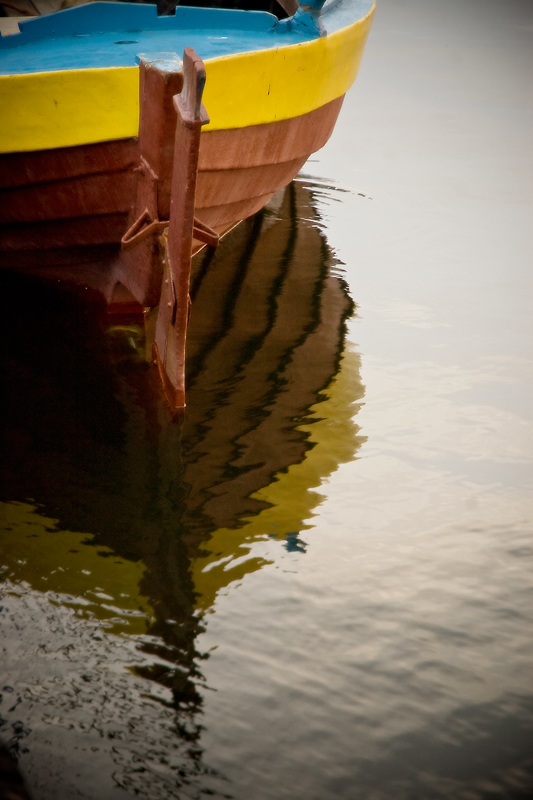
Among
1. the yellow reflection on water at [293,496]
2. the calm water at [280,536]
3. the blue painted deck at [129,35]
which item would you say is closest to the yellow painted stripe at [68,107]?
the blue painted deck at [129,35]

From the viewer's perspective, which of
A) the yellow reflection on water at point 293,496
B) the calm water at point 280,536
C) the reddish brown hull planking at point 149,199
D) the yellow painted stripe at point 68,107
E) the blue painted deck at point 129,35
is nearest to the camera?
the calm water at point 280,536

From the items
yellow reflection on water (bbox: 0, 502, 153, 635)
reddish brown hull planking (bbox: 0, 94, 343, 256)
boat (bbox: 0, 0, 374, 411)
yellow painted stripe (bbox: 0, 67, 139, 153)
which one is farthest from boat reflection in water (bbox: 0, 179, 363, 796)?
yellow painted stripe (bbox: 0, 67, 139, 153)

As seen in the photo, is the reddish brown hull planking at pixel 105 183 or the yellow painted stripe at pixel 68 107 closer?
the yellow painted stripe at pixel 68 107

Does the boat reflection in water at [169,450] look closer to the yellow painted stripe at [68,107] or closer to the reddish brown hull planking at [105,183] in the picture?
the reddish brown hull planking at [105,183]

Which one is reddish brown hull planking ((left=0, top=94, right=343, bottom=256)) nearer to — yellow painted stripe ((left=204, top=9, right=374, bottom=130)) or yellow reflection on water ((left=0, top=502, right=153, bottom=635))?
yellow painted stripe ((left=204, top=9, right=374, bottom=130))

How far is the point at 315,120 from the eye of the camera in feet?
9.44

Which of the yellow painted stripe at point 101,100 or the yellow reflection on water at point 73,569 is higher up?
the yellow painted stripe at point 101,100

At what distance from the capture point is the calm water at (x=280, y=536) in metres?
1.28

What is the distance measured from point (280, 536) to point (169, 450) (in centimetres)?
41

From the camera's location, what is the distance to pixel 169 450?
1991mm

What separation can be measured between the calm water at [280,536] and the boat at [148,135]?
259mm

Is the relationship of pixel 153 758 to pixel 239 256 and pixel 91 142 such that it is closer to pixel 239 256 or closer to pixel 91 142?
pixel 91 142

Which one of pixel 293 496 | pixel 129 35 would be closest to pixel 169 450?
pixel 293 496

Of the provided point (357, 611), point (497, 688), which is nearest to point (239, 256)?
point (357, 611)
